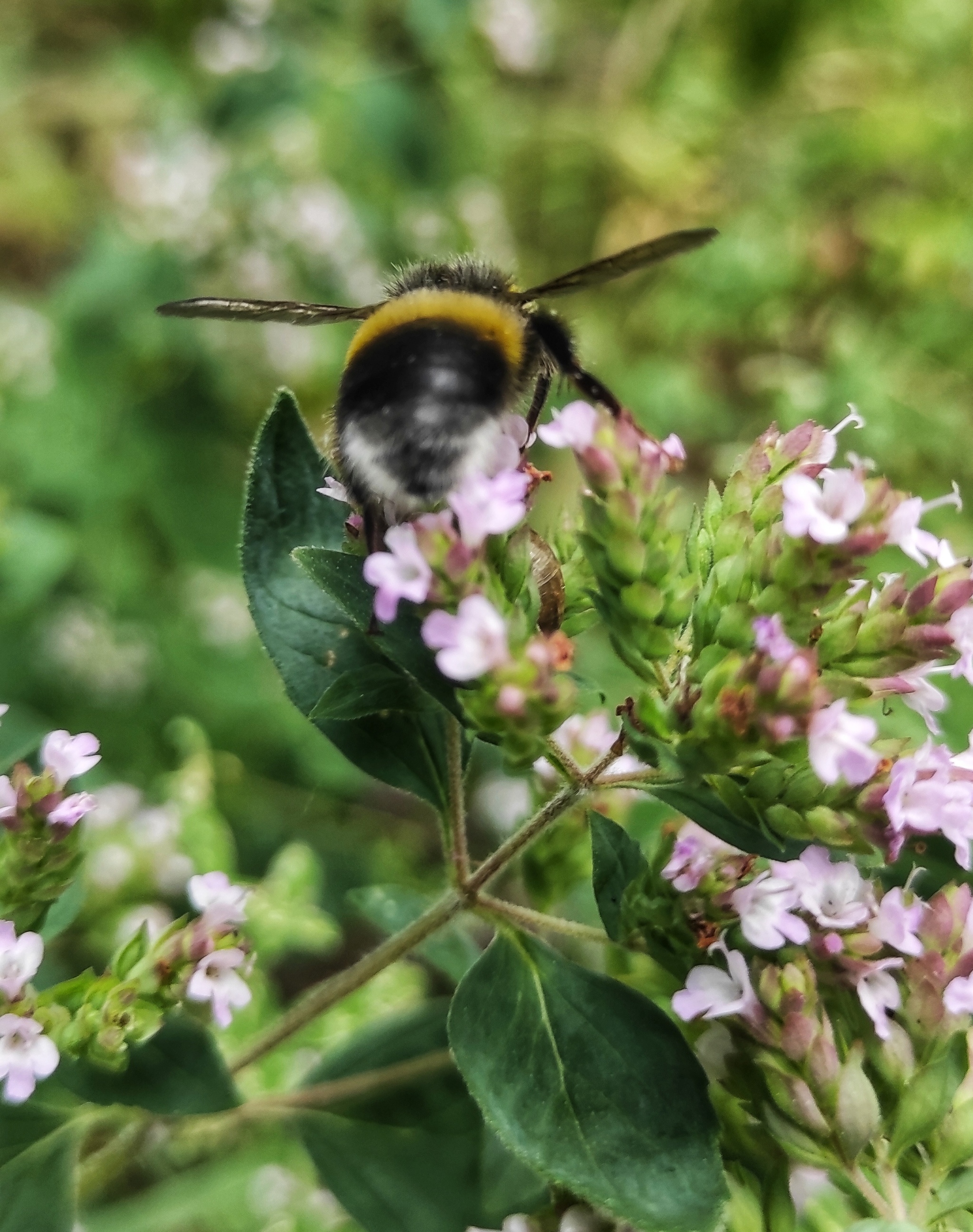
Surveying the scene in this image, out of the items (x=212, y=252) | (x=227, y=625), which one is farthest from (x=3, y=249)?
(x=227, y=625)

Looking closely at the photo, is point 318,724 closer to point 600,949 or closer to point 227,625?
point 600,949

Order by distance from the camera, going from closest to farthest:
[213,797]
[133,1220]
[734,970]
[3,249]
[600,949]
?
[734,970] → [600,949] → [133,1220] → [213,797] → [3,249]

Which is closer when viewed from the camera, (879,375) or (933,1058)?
(933,1058)

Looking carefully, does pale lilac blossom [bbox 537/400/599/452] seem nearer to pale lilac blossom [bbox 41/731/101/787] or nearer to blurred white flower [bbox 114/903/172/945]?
pale lilac blossom [bbox 41/731/101/787]

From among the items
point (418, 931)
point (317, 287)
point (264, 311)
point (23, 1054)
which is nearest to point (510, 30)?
point (317, 287)

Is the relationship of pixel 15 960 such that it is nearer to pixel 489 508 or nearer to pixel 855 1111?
pixel 489 508

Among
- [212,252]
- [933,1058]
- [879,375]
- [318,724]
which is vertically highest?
[318,724]

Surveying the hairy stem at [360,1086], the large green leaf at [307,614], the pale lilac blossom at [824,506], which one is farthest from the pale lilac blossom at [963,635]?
the hairy stem at [360,1086]

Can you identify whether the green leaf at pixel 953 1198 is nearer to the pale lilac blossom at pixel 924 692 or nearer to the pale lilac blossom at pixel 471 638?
the pale lilac blossom at pixel 924 692
